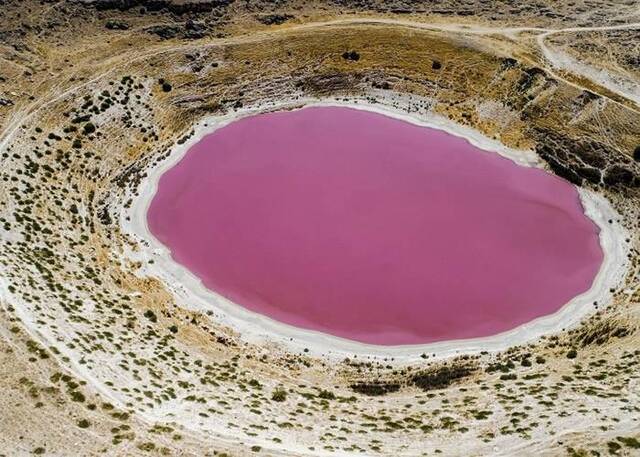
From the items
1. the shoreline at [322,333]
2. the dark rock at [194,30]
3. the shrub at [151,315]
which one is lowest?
the shrub at [151,315]

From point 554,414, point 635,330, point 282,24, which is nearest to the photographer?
point 554,414

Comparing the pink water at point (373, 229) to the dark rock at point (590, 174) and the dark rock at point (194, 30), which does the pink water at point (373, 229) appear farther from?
the dark rock at point (194, 30)

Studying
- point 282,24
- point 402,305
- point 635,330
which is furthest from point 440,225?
point 282,24

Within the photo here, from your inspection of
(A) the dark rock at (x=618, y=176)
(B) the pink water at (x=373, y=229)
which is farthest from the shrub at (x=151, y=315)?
(A) the dark rock at (x=618, y=176)

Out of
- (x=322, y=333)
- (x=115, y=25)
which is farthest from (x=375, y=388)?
(x=115, y=25)

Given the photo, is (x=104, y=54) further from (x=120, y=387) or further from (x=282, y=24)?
(x=120, y=387)

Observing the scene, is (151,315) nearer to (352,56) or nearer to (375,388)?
(375,388)
